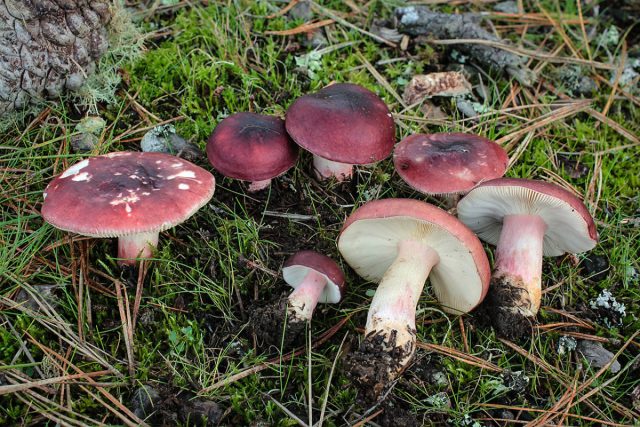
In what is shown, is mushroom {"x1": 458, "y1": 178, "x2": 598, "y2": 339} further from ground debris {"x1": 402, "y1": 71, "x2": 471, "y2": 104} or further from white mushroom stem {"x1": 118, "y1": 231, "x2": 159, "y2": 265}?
white mushroom stem {"x1": 118, "y1": 231, "x2": 159, "y2": 265}

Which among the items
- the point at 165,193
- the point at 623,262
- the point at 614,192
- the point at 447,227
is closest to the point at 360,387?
the point at 447,227

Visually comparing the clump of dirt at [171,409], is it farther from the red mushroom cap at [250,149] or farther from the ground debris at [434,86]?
the ground debris at [434,86]

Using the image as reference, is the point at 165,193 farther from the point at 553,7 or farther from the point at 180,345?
the point at 553,7

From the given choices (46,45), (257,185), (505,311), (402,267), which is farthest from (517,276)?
(46,45)

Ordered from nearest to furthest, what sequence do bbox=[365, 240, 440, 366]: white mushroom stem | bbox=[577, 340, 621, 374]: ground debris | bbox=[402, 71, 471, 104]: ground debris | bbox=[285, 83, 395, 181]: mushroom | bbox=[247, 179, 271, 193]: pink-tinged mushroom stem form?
bbox=[365, 240, 440, 366]: white mushroom stem
bbox=[577, 340, 621, 374]: ground debris
bbox=[285, 83, 395, 181]: mushroom
bbox=[247, 179, 271, 193]: pink-tinged mushroom stem
bbox=[402, 71, 471, 104]: ground debris

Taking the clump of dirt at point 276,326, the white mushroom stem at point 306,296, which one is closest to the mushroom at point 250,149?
the white mushroom stem at point 306,296

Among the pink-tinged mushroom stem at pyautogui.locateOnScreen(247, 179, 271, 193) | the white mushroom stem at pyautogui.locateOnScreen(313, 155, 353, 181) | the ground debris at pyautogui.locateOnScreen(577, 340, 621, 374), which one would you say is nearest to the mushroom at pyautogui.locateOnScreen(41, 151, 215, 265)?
the pink-tinged mushroom stem at pyautogui.locateOnScreen(247, 179, 271, 193)

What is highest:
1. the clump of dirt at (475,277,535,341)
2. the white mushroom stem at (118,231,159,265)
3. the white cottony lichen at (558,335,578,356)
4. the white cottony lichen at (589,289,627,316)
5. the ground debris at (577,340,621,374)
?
the white mushroom stem at (118,231,159,265)

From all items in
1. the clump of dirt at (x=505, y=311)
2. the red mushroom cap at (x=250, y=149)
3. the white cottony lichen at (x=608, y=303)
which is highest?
the red mushroom cap at (x=250, y=149)
